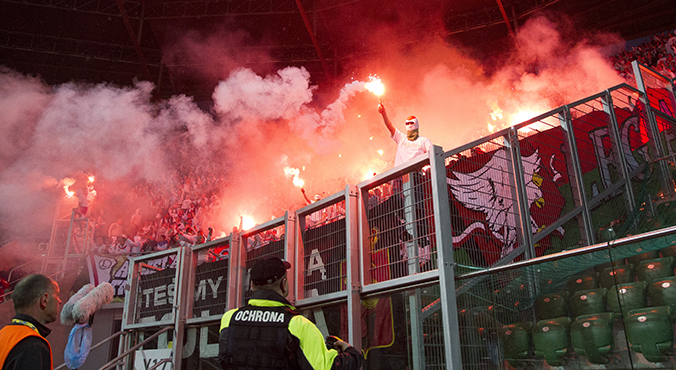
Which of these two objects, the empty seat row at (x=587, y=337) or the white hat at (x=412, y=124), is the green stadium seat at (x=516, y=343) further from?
the white hat at (x=412, y=124)

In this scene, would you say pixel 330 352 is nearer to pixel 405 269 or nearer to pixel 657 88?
pixel 405 269

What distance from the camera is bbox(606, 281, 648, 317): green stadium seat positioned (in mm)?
3260

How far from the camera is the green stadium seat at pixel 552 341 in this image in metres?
3.28

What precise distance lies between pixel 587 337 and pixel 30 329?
326 cm

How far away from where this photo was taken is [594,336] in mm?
3178

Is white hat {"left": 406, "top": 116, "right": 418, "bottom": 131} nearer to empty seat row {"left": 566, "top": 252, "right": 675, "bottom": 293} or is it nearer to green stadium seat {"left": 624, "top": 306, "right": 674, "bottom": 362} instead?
empty seat row {"left": 566, "top": 252, "right": 675, "bottom": 293}

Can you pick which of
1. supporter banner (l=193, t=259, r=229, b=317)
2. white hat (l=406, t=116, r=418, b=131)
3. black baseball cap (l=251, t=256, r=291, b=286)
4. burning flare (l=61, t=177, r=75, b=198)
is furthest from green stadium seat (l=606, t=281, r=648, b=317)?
burning flare (l=61, t=177, r=75, b=198)

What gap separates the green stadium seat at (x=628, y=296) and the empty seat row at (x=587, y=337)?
0.12m

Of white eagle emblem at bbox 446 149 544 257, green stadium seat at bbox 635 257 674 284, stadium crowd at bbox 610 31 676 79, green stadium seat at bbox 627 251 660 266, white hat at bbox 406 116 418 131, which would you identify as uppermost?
stadium crowd at bbox 610 31 676 79

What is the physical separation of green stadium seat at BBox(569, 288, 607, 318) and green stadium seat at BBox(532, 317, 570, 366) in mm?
253

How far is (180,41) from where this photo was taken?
694 inches

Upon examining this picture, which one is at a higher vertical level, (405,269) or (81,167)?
(81,167)

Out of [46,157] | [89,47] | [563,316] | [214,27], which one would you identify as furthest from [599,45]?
[46,157]

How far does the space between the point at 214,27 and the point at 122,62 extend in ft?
12.7
